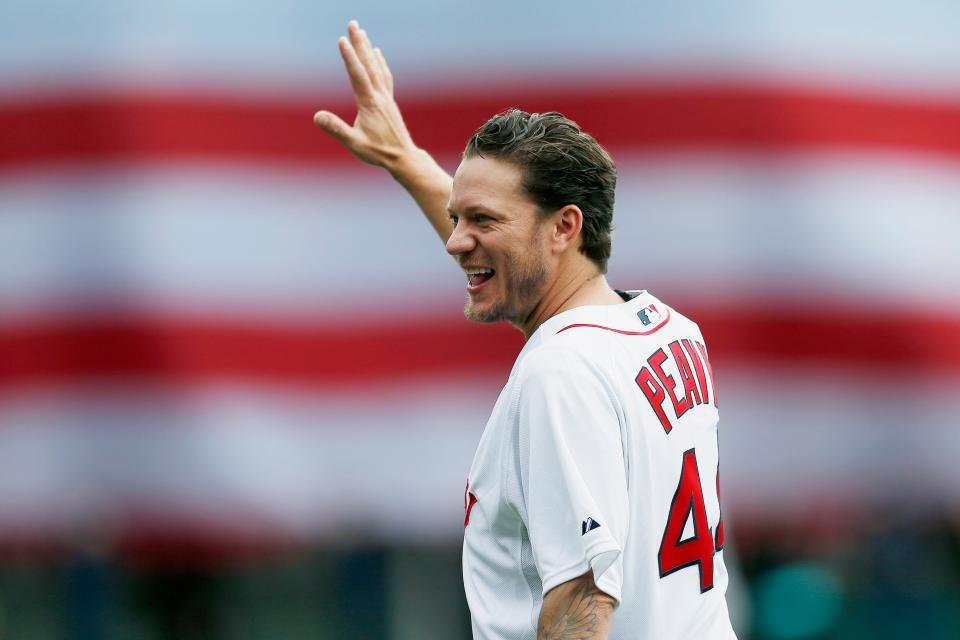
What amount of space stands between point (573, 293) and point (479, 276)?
0.68 ft

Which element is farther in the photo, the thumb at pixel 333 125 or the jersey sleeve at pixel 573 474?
the thumb at pixel 333 125

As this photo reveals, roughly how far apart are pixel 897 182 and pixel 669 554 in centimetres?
646

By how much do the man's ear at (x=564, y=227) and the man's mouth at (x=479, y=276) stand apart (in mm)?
152

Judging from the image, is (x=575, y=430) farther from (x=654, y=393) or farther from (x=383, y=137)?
(x=383, y=137)

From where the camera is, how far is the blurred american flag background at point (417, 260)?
338 inches

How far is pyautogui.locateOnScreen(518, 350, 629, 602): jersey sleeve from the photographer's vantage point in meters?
2.62

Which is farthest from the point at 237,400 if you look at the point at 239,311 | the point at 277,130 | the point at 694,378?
the point at 694,378

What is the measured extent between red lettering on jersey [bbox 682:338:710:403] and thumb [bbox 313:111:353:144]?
47.7 inches

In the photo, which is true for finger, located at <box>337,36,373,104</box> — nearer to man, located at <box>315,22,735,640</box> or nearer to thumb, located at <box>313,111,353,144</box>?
thumb, located at <box>313,111,353,144</box>

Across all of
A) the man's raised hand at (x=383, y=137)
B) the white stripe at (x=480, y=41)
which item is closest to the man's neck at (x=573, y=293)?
the man's raised hand at (x=383, y=137)

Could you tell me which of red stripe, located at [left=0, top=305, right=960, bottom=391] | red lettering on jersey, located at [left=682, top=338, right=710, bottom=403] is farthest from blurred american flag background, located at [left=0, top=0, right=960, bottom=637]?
red lettering on jersey, located at [left=682, top=338, right=710, bottom=403]

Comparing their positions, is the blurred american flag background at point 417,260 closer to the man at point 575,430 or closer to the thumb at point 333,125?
the thumb at point 333,125

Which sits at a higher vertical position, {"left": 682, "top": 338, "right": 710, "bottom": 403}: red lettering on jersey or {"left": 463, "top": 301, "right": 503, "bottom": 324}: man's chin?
{"left": 463, "top": 301, "right": 503, "bottom": 324}: man's chin

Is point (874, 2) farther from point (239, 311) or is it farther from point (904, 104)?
point (239, 311)
